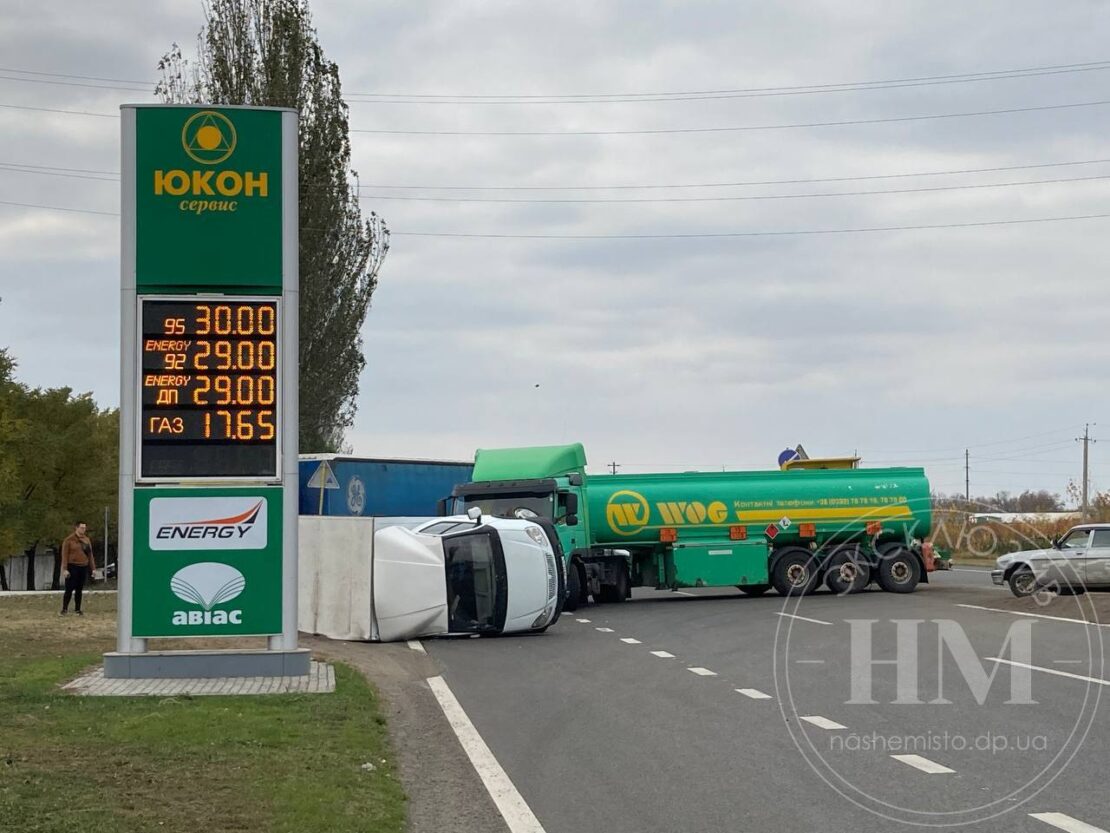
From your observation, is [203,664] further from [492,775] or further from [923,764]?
[923,764]

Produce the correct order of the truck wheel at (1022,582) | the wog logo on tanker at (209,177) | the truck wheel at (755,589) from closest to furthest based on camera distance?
the wog logo on tanker at (209,177)
the truck wheel at (1022,582)
the truck wheel at (755,589)

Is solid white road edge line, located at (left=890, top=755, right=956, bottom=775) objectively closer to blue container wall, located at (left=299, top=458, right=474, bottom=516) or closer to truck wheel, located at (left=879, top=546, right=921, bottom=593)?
truck wheel, located at (left=879, top=546, right=921, bottom=593)

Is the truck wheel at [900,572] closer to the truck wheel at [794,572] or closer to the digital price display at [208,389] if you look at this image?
the truck wheel at [794,572]

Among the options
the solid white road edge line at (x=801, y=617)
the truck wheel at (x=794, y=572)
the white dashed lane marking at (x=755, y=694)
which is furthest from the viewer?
the truck wheel at (x=794, y=572)

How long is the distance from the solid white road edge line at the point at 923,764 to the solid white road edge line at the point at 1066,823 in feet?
4.82

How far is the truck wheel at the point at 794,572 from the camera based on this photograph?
34.3m

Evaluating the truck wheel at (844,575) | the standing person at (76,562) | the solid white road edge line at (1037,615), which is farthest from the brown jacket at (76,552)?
the solid white road edge line at (1037,615)

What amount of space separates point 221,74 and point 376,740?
40.7m

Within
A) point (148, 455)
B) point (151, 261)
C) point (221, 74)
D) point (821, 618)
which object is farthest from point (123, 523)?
point (221, 74)

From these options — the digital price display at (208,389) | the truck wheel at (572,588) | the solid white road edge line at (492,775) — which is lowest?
the truck wheel at (572,588)

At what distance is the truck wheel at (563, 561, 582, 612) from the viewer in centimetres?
3170

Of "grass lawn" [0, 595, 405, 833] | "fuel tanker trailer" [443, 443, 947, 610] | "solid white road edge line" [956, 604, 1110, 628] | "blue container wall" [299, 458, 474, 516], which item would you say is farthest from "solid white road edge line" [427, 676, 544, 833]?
"blue container wall" [299, 458, 474, 516]

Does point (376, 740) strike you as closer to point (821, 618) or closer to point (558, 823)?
point (558, 823)

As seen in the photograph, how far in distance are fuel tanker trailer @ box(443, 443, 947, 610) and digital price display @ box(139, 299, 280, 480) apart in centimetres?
1554
